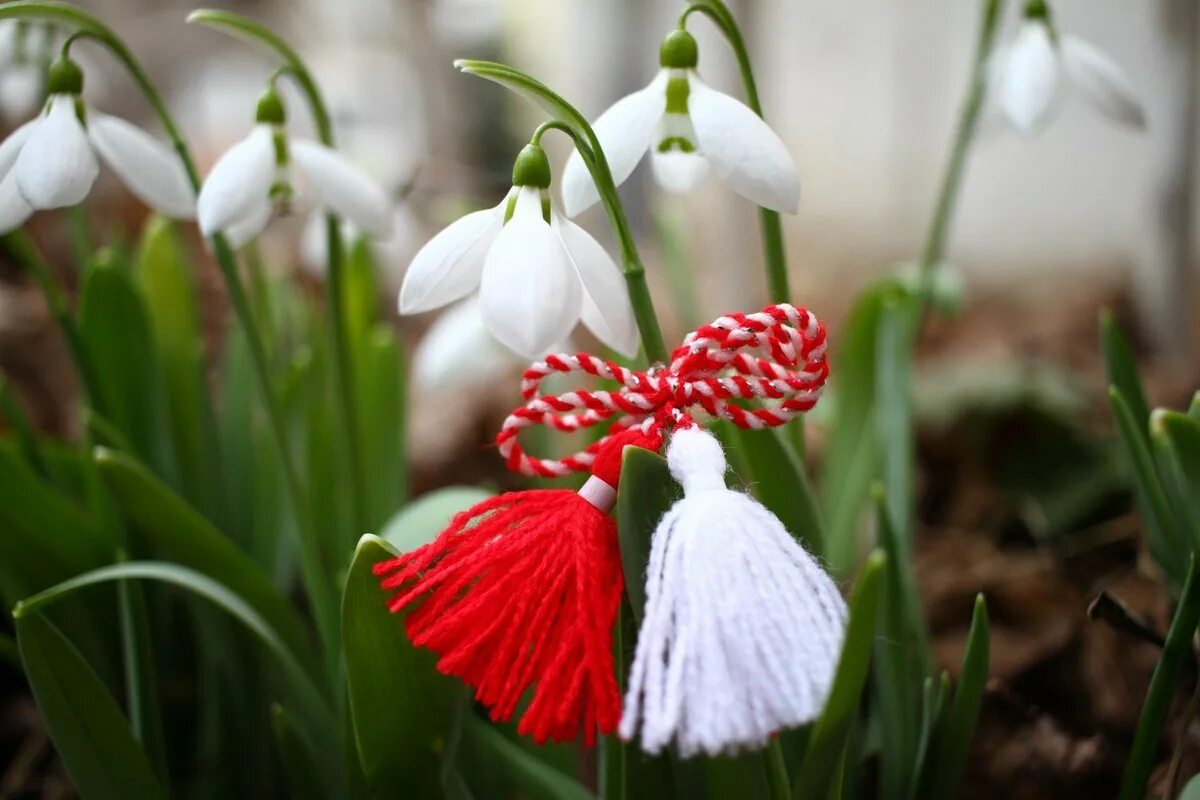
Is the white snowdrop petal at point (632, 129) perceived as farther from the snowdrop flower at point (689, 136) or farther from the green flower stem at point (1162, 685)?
the green flower stem at point (1162, 685)

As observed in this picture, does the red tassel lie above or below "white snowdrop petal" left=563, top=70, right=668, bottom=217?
below

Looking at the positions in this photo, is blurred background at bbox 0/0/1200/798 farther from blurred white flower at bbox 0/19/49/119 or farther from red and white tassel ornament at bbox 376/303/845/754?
red and white tassel ornament at bbox 376/303/845/754

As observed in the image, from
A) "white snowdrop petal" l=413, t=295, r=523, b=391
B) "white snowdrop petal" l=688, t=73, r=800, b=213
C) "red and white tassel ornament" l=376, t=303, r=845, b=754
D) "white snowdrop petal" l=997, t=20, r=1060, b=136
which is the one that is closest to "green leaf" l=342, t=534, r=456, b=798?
"red and white tassel ornament" l=376, t=303, r=845, b=754

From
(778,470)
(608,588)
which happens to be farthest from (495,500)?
(778,470)

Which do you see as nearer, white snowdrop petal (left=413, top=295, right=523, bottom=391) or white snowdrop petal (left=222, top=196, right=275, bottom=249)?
white snowdrop petal (left=222, top=196, right=275, bottom=249)

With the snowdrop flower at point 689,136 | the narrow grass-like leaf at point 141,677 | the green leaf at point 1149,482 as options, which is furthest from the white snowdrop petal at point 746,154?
the narrow grass-like leaf at point 141,677

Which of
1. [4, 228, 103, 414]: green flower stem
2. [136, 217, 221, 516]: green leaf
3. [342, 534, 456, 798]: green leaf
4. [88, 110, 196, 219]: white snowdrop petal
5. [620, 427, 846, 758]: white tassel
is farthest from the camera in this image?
[136, 217, 221, 516]: green leaf
